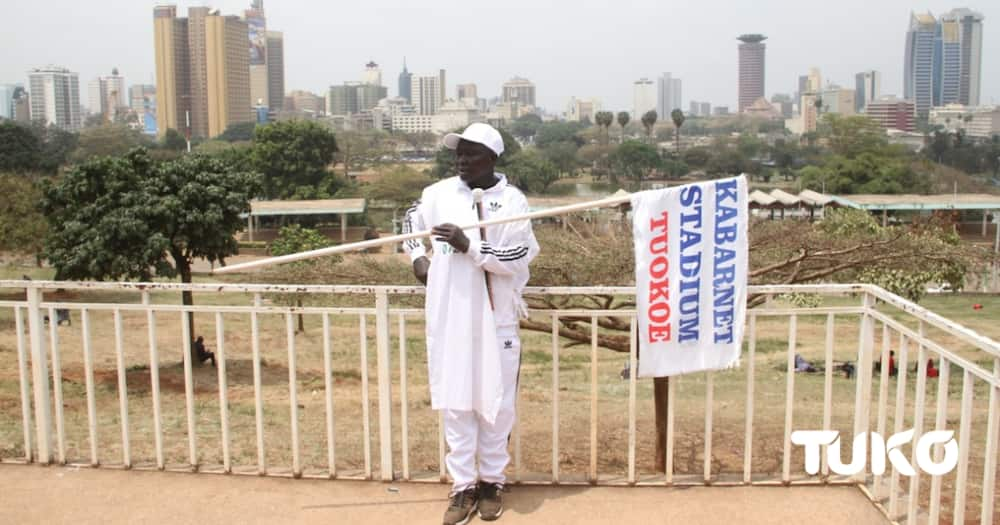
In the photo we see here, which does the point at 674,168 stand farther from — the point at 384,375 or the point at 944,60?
the point at 944,60

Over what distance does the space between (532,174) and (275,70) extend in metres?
124

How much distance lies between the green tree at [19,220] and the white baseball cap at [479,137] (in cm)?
1741

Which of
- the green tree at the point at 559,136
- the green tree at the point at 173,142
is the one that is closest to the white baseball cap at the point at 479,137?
the green tree at the point at 173,142

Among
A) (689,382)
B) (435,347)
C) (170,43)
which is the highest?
(170,43)

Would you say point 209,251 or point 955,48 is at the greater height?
point 955,48

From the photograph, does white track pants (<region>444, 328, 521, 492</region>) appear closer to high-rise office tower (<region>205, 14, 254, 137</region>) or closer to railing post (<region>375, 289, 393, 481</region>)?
railing post (<region>375, 289, 393, 481</region>)

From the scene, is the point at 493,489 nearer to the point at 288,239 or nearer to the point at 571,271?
the point at 571,271

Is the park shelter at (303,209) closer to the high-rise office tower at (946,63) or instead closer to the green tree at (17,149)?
the green tree at (17,149)

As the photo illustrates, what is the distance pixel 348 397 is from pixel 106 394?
310 cm

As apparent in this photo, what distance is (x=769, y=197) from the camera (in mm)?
36625

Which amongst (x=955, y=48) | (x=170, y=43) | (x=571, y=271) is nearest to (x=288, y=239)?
(x=571, y=271)

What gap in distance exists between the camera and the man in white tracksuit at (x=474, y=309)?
3.06m

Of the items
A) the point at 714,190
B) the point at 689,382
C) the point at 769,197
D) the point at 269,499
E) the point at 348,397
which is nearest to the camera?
the point at 714,190

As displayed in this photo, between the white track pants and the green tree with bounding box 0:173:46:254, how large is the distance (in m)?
17.5
